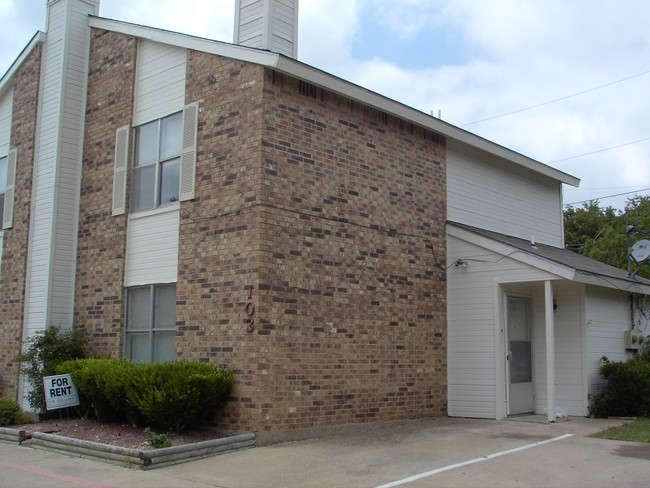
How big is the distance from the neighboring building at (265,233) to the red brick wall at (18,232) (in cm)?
5

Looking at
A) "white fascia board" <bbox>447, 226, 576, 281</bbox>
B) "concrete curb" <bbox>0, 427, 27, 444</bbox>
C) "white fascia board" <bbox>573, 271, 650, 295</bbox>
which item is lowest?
"concrete curb" <bbox>0, 427, 27, 444</bbox>

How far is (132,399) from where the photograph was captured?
34.0 feet

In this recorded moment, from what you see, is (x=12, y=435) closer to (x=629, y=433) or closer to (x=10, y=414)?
(x=10, y=414)

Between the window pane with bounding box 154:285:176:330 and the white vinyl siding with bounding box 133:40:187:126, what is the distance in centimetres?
313

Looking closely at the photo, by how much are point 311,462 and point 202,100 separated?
6253mm

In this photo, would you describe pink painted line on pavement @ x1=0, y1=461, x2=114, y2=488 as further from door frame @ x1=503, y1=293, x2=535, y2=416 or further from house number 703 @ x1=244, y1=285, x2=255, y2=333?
door frame @ x1=503, y1=293, x2=535, y2=416

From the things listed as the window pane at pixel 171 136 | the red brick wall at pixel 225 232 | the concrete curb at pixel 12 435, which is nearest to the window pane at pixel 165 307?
the red brick wall at pixel 225 232

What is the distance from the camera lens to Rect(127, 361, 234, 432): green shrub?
32.7ft

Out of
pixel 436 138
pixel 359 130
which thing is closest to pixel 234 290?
pixel 359 130

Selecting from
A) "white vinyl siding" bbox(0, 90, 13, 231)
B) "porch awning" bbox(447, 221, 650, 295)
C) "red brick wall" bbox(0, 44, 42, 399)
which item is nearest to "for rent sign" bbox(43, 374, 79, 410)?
"red brick wall" bbox(0, 44, 42, 399)

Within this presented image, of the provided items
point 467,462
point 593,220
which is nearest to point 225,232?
point 467,462

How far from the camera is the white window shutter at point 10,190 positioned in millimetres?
15133

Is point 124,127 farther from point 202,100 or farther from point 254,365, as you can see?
point 254,365

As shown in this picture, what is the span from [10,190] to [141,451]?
841cm
